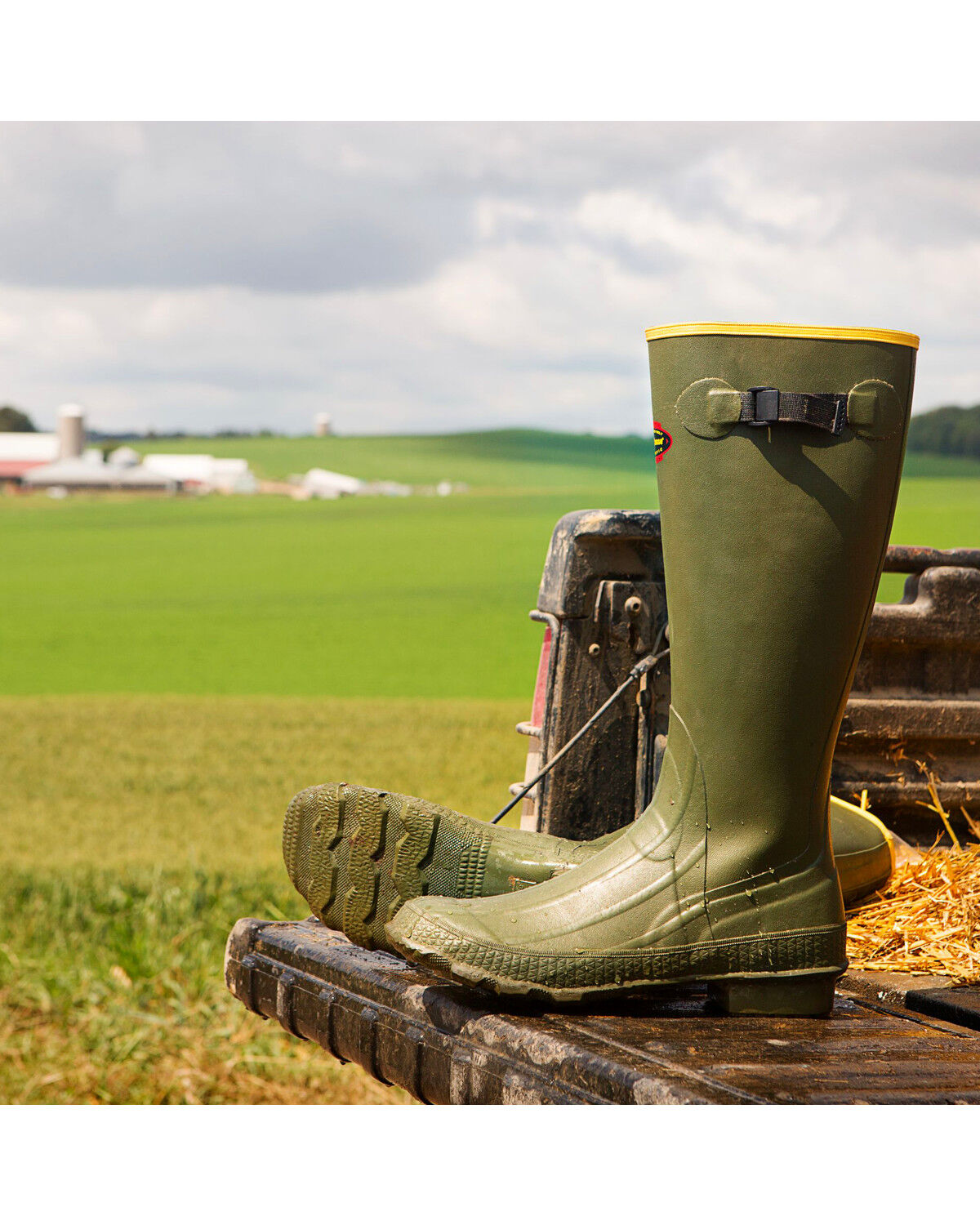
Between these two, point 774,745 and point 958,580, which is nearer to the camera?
point 774,745

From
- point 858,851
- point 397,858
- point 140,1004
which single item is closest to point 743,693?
point 397,858

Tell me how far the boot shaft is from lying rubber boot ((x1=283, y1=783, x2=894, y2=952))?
39cm

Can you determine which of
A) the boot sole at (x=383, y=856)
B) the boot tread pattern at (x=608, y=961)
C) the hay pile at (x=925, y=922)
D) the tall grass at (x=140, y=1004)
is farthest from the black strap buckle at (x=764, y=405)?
the tall grass at (x=140, y=1004)

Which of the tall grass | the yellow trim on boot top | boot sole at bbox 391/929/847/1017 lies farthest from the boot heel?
the tall grass

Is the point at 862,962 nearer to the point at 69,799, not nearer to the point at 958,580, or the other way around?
the point at 958,580

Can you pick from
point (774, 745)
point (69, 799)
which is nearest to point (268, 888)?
point (69, 799)

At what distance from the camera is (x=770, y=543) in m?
1.56

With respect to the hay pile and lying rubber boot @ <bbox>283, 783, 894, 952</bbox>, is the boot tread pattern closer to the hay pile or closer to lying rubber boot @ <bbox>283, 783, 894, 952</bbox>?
lying rubber boot @ <bbox>283, 783, 894, 952</bbox>

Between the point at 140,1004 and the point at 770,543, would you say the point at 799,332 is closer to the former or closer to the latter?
the point at 770,543

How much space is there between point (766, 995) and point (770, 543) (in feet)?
1.89

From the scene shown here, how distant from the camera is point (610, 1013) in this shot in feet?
5.33

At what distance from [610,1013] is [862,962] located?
64 centimetres

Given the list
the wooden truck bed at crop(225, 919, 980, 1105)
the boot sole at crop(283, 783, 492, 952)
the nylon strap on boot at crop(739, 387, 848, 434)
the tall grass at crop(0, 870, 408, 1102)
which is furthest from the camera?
the tall grass at crop(0, 870, 408, 1102)

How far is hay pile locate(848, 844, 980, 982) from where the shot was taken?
203cm
